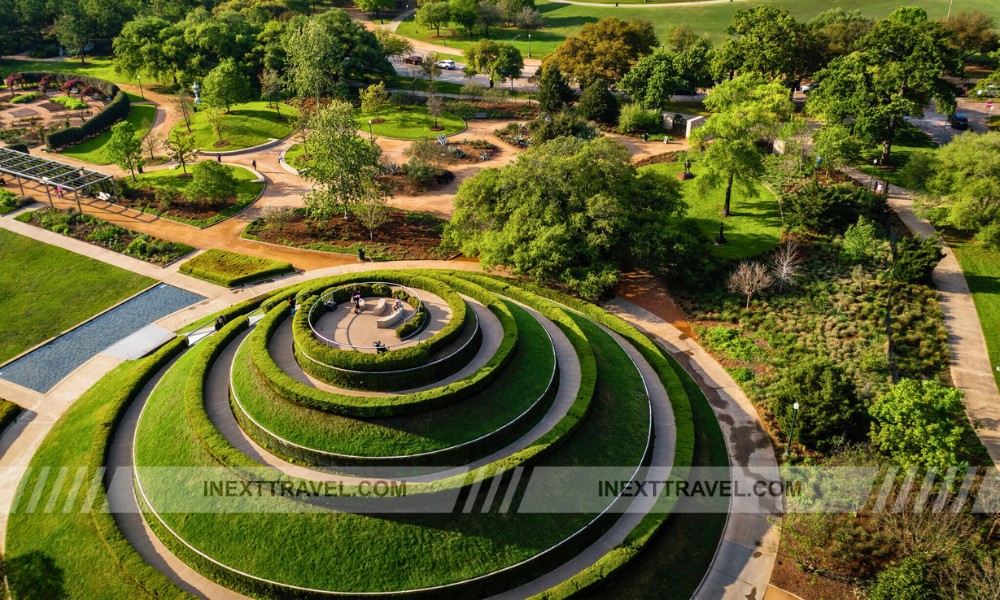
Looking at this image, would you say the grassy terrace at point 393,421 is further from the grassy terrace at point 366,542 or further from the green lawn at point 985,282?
the green lawn at point 985,282

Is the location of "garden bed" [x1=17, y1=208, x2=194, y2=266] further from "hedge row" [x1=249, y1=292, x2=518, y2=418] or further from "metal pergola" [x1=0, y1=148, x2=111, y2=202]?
"hedge row" [x1=249, y1=292, x2=518, y2=418]

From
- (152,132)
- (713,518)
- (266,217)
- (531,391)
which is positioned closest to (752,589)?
(713,518)

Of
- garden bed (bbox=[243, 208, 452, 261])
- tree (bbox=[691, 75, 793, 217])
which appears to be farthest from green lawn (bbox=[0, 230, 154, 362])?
tree (bbox=[691, 75, 793, 217])

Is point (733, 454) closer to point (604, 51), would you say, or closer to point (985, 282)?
point (985, 282)

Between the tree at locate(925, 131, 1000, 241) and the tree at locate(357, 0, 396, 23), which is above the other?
the tree at locate(357, 0, 396, 23)

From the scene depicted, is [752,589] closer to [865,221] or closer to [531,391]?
[531,391]

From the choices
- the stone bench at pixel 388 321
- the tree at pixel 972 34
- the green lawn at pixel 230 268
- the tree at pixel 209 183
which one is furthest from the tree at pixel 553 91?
the tree at pixel 972 34
